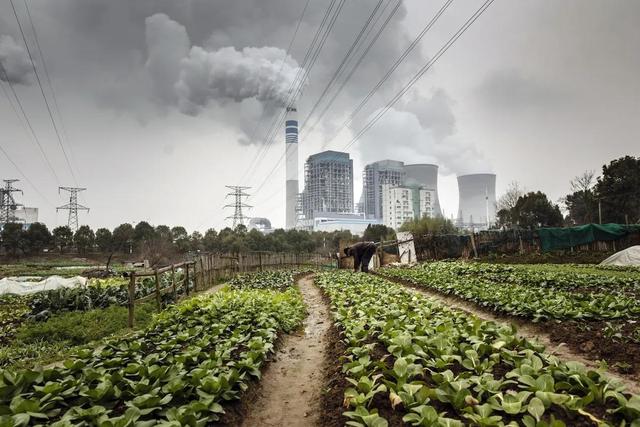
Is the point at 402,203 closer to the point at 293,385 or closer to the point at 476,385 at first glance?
the point at 293,385

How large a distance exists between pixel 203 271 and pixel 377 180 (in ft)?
483

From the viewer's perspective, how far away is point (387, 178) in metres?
158

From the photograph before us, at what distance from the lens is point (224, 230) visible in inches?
2554

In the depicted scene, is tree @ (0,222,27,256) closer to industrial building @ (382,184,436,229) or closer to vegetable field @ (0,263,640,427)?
vegetable field @ (0,263,640,427)

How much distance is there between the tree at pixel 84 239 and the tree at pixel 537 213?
197 feet

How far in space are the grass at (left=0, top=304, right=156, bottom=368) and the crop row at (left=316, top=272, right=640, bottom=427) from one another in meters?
5.63

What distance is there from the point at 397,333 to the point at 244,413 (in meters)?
2.25

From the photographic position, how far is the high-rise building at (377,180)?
6255 inches

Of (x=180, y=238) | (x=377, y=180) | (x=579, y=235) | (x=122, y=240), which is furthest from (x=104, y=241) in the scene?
(x=377, y=180)

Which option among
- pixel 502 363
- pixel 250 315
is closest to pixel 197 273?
pixel 250 315

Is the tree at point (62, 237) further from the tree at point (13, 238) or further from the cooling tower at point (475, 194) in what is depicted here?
the cooling tower at point (475, 194)

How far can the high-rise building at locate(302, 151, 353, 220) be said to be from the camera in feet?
460

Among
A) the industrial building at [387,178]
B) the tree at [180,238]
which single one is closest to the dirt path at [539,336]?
the tree at [180,238]

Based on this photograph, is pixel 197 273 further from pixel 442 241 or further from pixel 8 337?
pixel 442 241
